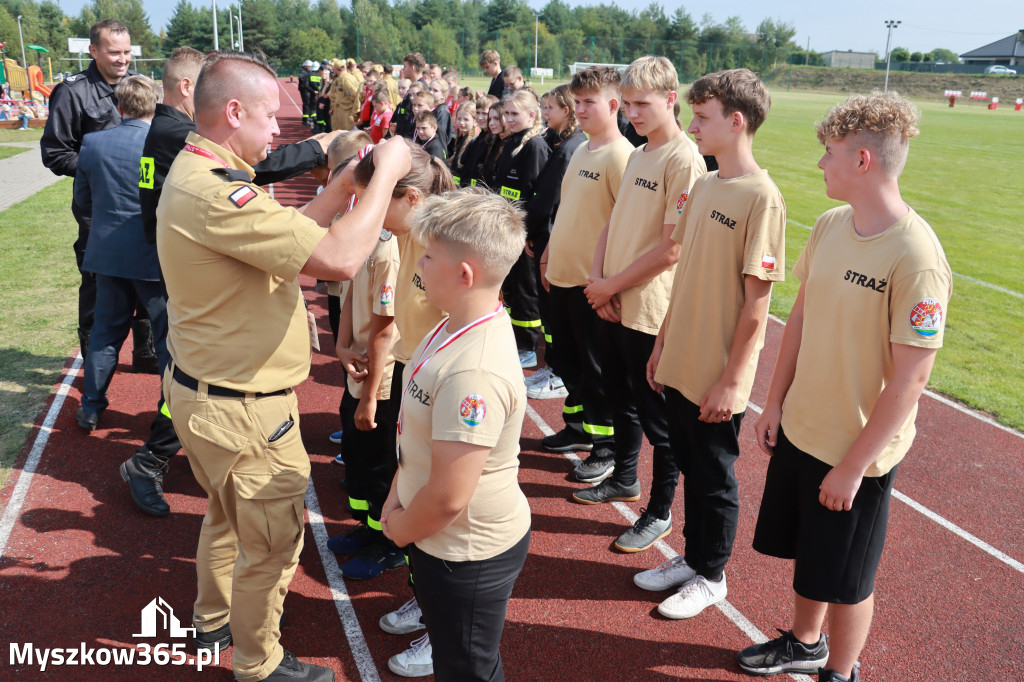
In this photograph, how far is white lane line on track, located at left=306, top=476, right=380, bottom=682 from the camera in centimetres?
322

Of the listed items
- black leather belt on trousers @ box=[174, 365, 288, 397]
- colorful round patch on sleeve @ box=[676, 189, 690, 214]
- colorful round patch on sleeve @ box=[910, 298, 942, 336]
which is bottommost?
black leather belt on trousers @ box=[174, 365, 288, 397]

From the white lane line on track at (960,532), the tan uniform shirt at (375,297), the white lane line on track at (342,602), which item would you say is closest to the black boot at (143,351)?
the white lane line on track at (342,602)

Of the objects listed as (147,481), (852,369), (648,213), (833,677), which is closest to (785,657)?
(833,677)

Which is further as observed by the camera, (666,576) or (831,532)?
(666,576)

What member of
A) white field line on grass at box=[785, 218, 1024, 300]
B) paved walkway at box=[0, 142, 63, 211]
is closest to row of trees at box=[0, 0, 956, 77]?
paved walkway at box=[0, 142, 63, 211]

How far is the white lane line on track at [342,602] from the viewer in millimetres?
3217

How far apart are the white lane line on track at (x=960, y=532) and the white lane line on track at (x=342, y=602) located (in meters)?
3.53

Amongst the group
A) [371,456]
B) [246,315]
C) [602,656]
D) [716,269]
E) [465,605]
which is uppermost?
[716,269]

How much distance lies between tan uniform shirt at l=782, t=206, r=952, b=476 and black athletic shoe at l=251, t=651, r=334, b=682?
7.16 ft

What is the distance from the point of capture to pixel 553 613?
3.59m

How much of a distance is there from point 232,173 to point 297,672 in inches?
80.6

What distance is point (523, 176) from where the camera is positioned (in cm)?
633

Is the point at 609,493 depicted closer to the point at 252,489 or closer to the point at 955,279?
the point at 252,489

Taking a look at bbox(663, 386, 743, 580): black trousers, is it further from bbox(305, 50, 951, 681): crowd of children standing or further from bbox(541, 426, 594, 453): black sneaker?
bbox(541, 426, 594, 453): black sneaker
